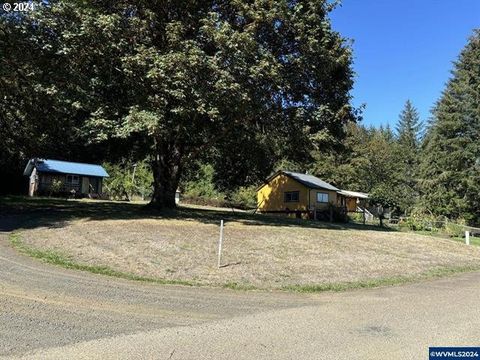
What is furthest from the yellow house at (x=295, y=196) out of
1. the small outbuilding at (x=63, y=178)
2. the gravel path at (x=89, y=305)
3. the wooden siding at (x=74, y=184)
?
the gravel path at (x=89, y=305)

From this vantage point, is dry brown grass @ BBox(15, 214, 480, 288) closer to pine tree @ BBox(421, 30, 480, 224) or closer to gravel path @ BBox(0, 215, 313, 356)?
gravel path @ BBox(0, 215, 313, 356)

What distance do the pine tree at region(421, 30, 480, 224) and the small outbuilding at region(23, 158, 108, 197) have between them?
3472 centimetres

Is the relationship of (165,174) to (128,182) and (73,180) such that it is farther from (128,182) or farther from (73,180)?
(128,182)

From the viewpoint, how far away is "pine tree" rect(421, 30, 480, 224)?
1906 inches

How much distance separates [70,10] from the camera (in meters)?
18.9

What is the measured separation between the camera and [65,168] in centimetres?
4838

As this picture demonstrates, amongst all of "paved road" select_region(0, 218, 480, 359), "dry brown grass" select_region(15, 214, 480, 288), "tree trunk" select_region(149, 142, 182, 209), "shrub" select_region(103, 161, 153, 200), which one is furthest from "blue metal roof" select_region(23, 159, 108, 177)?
"paved road" select_region(0, 218, 480, 359)

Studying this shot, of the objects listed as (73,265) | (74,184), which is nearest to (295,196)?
(74,184)

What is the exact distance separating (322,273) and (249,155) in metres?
15.6

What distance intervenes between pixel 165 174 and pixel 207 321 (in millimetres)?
18239

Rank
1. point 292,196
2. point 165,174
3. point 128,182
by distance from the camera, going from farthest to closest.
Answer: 1. point 128,182
2. point 292,196
3. point 165,174

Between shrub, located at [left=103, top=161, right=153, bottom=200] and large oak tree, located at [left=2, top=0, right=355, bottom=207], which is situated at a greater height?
large oak tree, located at [left=2, top=0, right=355, bottom=207]

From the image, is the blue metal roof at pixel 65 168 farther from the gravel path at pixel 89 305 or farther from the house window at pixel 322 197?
the gravel path at pixel 89 305

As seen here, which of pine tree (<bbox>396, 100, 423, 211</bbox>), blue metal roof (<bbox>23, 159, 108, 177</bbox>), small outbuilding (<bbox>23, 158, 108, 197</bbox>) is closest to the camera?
small outbuilding (<bbox>23, 158, 108, 197</bbox>)
